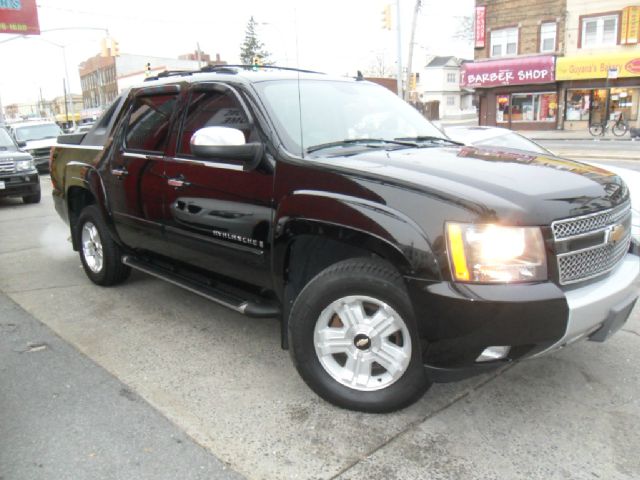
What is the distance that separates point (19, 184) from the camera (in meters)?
11.3

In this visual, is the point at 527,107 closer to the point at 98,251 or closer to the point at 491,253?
the point at 98,251

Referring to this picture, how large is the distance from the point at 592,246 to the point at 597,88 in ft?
98.4

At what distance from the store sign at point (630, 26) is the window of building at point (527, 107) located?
4464 mm

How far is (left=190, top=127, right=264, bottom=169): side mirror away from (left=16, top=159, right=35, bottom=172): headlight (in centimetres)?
945

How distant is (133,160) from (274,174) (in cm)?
167

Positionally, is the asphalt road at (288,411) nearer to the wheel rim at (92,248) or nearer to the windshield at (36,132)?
the wheel rim at (92,248)

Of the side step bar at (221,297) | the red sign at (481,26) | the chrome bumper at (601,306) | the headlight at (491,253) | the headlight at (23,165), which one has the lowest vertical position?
the side step bar at (221,297)

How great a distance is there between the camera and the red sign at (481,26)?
3119 cm

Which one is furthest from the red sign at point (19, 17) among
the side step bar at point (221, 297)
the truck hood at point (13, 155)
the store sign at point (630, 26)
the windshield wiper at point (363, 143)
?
the windshield wiper at point (363, 143)

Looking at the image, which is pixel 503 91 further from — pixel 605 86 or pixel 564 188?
pixel 564 188

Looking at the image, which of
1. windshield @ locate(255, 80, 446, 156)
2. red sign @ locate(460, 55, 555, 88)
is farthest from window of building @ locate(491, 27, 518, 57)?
windshield @ locate(255, 80, 446, 156)

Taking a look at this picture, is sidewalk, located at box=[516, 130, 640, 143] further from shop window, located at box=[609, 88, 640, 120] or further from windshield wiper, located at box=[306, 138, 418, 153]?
windshield wiper, located at box=[306, 138, 418, 153]

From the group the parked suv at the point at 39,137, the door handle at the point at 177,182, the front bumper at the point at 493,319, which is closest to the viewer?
the front bumper at the point at 493,319

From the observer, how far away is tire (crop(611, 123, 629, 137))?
26.7 metres
